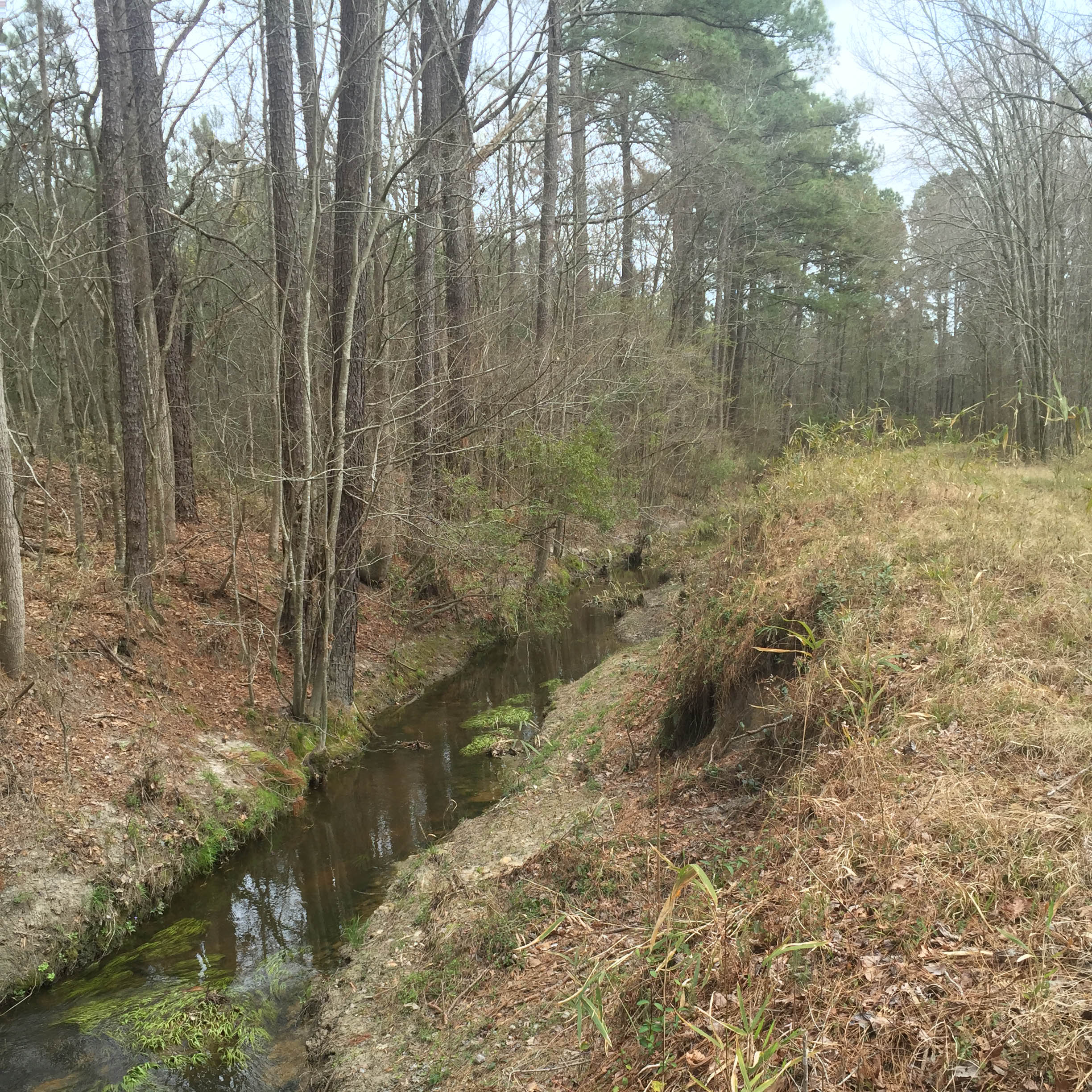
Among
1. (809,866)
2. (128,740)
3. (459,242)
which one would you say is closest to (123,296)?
(128,740)

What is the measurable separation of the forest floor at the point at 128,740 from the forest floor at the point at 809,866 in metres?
2.11

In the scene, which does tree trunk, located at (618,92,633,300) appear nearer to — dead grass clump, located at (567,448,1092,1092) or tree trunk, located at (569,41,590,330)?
tree trunk, located at (569,41,590,330)

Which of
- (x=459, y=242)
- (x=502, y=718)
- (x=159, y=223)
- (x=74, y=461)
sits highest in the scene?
(x=459, y=242)

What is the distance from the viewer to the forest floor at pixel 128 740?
5.82 meters

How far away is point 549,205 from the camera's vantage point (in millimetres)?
14469

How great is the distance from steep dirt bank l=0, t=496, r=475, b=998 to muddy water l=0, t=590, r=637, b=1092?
0.93 ft

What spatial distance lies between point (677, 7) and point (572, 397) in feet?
29.6

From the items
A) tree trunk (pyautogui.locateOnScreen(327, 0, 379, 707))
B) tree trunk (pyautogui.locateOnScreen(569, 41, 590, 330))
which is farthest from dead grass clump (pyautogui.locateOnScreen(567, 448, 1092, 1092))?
tree trunk (pyautogui.locateOnScreen(569, 41, 590, 330))

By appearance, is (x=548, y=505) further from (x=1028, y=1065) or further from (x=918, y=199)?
→ (x=918, y=199)

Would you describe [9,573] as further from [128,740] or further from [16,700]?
[128,740]

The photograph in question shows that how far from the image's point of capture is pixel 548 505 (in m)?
13.5

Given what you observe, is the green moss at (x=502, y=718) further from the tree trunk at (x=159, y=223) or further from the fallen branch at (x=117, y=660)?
the tree trunk at (x=159, y=223)

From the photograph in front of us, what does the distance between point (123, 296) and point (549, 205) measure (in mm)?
8400

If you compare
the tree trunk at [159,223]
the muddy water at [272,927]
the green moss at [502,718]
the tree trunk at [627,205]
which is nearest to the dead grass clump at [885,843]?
the muddy water at [272,927]
